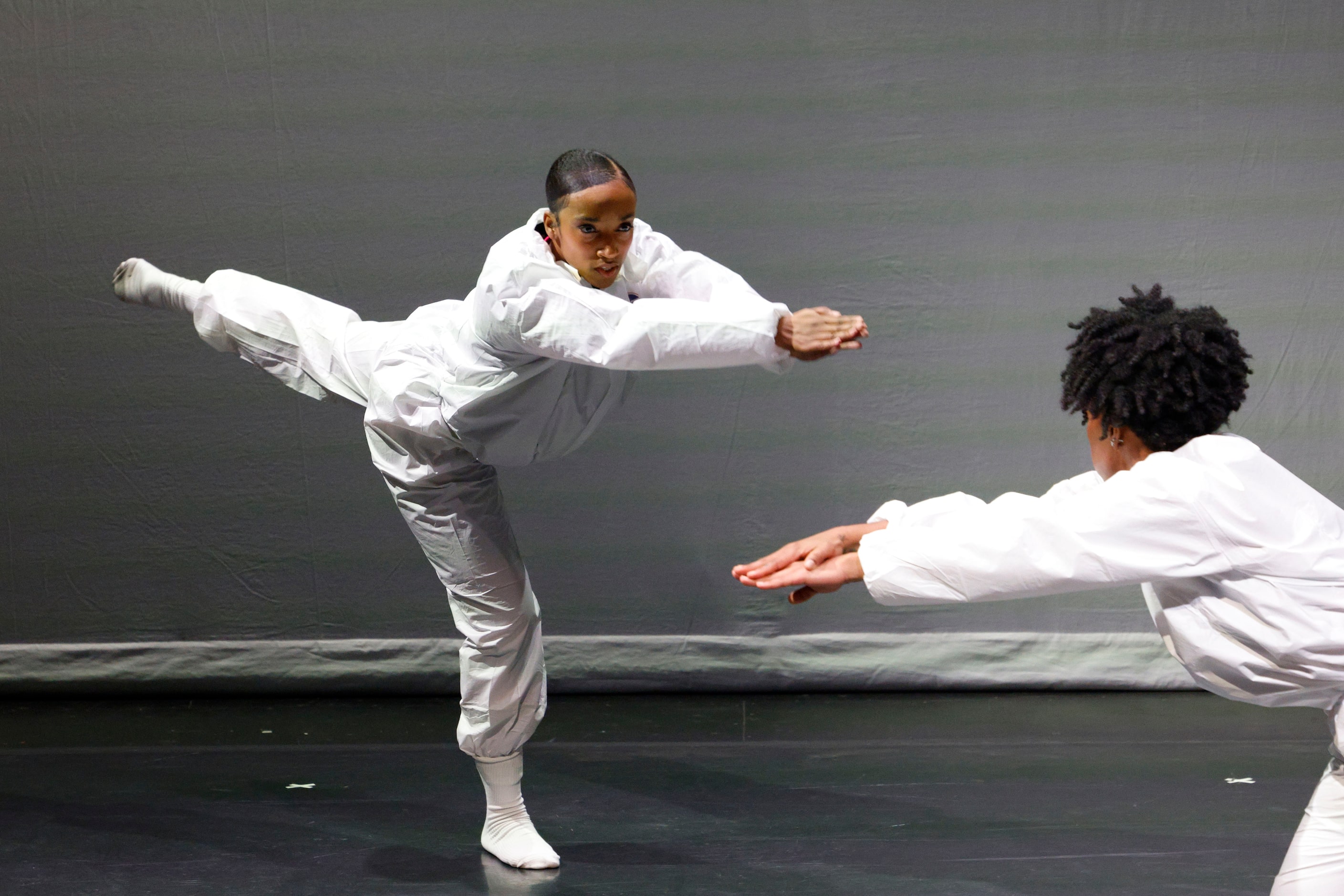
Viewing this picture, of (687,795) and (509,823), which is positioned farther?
(687,795)

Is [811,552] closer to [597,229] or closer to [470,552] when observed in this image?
[597,229]

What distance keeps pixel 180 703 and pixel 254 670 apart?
22 centimetres

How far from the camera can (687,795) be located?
2916mm

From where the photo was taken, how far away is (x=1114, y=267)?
12.1ft

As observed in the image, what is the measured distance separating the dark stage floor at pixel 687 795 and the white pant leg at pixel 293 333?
927mm

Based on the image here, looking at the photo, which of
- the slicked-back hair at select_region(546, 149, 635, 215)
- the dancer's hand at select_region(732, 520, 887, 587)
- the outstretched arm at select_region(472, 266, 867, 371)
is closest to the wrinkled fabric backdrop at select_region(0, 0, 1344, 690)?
the slicked-back hair at select_region(546, 149, 635, 215)

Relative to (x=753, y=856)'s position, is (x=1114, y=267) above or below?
above

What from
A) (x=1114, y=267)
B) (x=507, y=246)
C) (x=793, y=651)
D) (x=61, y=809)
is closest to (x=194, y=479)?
(x=61, y=809)

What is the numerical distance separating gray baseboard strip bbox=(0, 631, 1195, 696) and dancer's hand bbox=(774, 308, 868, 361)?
206 centimetres

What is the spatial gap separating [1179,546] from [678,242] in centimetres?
234

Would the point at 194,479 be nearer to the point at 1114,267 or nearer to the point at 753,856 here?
the point at 753,856

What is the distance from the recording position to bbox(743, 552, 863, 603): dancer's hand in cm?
156

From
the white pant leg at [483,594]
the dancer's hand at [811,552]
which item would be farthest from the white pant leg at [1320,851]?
the white pant leg at [483,594]

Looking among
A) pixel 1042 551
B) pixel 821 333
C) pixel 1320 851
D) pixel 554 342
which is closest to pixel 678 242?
pixel 554 342
